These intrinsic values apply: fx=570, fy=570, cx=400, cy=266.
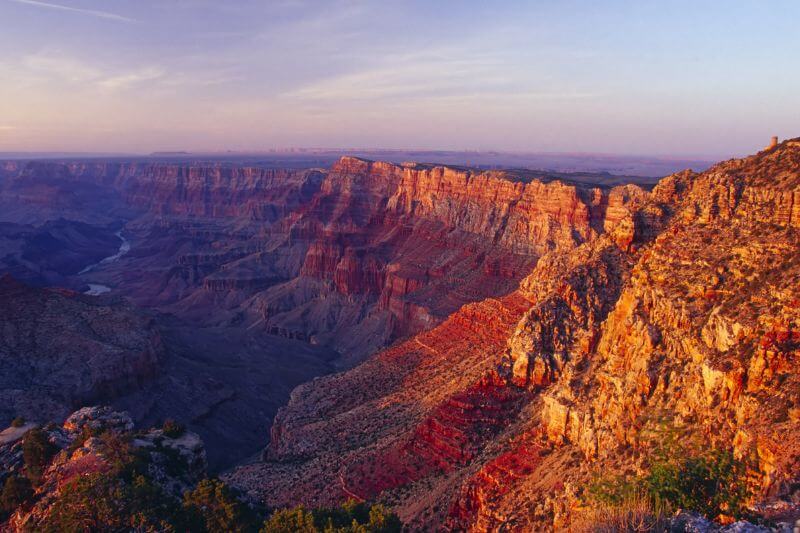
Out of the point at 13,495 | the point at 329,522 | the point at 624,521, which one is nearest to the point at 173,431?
the point at 13,495

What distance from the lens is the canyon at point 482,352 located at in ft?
78.1

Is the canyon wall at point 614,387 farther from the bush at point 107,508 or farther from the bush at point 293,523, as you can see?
the bush at point 107,508

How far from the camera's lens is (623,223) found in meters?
38.0

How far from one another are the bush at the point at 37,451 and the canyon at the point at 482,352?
11.9 m

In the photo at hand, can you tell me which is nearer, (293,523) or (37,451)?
(293,523)

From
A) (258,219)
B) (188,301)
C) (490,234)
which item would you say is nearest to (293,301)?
(188,301)

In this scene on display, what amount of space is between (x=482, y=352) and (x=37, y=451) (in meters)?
33.2

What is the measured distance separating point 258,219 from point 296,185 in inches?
696

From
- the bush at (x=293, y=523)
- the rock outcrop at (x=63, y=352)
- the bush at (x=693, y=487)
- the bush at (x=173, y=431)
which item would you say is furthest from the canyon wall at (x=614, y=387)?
the rock outcrop at (x=63, y=352)

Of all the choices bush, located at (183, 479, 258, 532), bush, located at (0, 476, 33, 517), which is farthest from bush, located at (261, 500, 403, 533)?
bush, located at (0, 476, 33, 517)

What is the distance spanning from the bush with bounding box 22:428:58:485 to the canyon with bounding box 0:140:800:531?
39.0ft

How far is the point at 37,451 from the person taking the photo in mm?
31172

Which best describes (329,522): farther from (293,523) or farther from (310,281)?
(310,281)

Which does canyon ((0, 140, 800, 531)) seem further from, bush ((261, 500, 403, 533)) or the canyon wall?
bush ((261, 500, 403, 533))
